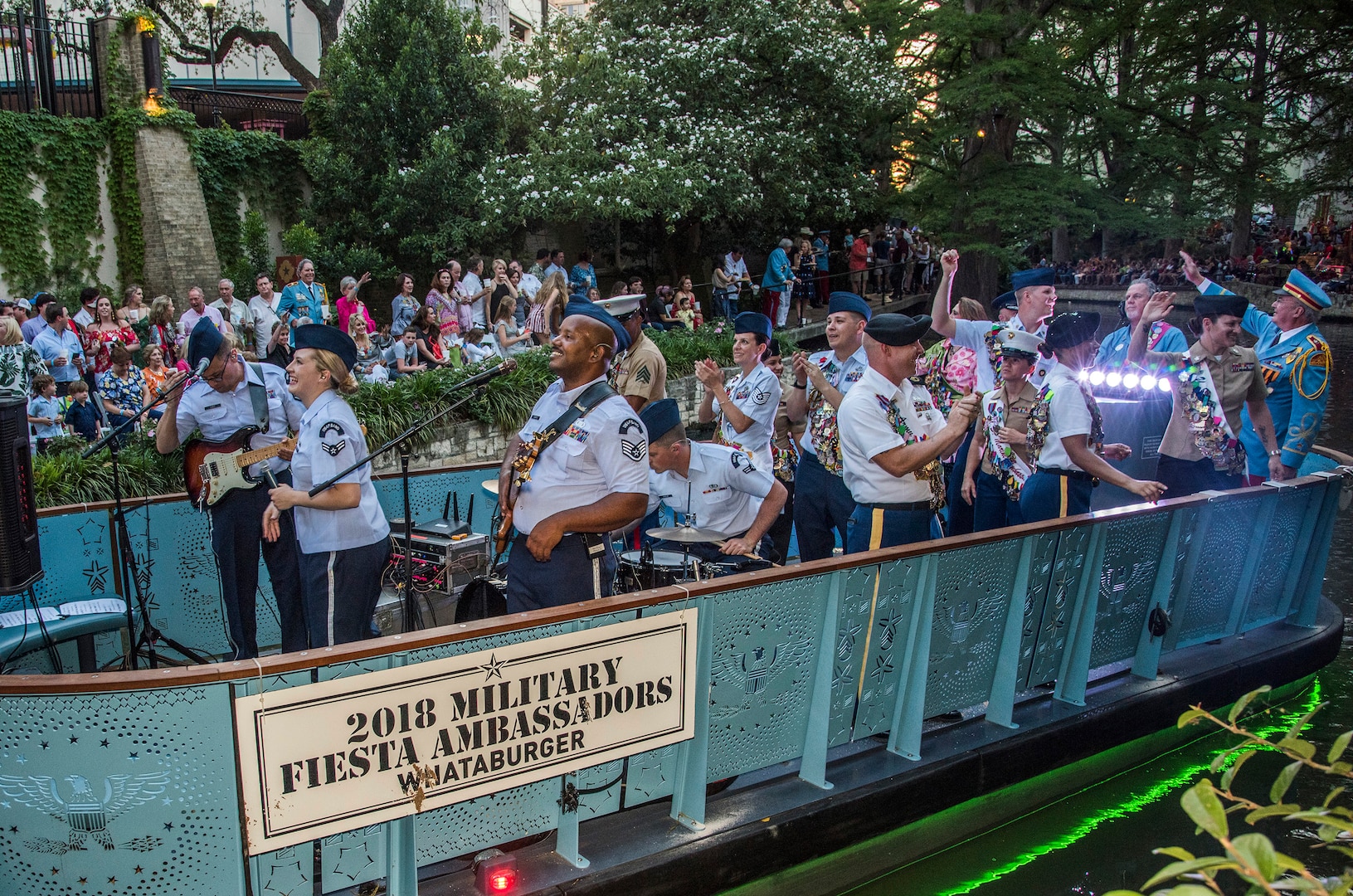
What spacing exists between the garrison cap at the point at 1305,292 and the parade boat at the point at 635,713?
174 cm

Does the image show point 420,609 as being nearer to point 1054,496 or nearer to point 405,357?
point 1054,496

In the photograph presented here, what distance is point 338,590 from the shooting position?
481 centimetres

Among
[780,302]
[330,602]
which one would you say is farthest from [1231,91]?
[330,602]

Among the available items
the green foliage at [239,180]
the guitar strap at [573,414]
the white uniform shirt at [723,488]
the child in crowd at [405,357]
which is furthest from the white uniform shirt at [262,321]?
the guitar strap at [573,414]

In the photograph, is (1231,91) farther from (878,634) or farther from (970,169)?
(878,634)

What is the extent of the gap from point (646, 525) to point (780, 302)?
15382 mm

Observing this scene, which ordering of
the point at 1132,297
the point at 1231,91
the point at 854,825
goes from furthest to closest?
the point at 1231,91
the point at 1132,297
the point at 854,825

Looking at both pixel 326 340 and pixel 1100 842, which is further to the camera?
pixel 1100 842

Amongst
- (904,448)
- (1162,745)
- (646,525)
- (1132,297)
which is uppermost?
(1132,297)

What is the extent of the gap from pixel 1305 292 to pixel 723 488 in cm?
489

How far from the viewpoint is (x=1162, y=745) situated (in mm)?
6152

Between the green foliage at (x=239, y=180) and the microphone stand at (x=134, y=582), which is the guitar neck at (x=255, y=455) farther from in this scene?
the green foliage at (x=239, y=180)

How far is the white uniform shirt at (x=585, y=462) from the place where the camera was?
4254 millimetres

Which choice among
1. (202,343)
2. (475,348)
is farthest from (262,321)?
(202,343)
